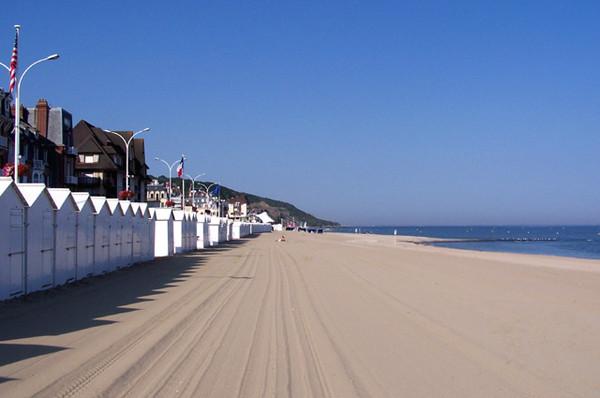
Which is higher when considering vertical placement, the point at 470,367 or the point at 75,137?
the point at 75,137

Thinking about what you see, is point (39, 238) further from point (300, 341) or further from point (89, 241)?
point (300, 341)

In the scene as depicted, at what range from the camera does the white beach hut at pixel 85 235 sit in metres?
18.7

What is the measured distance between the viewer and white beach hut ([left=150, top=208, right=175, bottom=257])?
32375 mm

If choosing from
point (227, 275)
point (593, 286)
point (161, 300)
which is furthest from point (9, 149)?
point (593, 286)

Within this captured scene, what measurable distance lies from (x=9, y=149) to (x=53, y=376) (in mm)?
35335

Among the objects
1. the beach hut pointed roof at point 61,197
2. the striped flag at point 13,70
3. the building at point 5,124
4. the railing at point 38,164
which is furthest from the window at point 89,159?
the beach hut pointed roof at point 61,197

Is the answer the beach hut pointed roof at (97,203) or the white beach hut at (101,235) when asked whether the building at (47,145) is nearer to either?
the white beach hut at (101,235)

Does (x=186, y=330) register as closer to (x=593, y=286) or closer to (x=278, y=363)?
(x=278, y=363)

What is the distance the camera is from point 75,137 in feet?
200

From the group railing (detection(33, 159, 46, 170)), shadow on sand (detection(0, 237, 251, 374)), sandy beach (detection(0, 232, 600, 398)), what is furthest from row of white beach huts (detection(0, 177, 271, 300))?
railing (detection(33, 159, 46, 170))

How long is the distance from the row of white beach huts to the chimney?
2171 centimetres

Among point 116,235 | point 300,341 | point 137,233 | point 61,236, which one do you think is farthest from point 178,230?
point 300,341

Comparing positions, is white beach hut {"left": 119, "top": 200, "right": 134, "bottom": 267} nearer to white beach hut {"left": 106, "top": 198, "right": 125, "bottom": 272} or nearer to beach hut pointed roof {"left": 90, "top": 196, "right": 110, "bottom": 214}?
white beach hut {"left": 106, "top": 198, "right": 125, "bottom": 272}

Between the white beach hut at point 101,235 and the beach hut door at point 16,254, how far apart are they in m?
6.02
